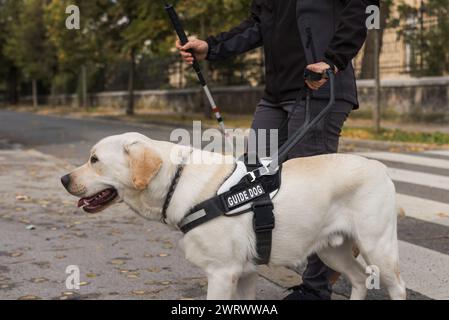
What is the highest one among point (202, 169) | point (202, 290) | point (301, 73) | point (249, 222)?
point (301, 73)

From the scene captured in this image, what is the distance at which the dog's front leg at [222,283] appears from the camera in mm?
3297

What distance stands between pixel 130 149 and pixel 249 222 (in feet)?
2.24

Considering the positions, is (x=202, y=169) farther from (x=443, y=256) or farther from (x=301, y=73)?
(x=443, y=256)

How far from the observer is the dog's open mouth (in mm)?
3518

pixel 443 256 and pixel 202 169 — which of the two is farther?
pixel 443 256

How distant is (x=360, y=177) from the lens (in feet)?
11.4

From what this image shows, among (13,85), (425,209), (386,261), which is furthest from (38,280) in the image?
(13,85)

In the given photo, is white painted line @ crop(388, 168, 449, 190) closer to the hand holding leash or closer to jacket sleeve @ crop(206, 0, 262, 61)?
jacket sleeve @ crop(206, 0, 262, 61)

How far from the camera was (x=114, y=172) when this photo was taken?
3.45 metres

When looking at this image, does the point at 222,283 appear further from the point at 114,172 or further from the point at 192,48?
the point at 192,48

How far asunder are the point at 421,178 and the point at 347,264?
549cm

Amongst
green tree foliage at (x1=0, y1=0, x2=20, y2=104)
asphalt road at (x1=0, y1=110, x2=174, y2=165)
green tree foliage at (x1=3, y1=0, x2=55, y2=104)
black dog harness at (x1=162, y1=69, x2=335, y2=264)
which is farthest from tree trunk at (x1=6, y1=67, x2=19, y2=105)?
black dog harness at (x1=162, y1=69, x2=335, y2=264)
